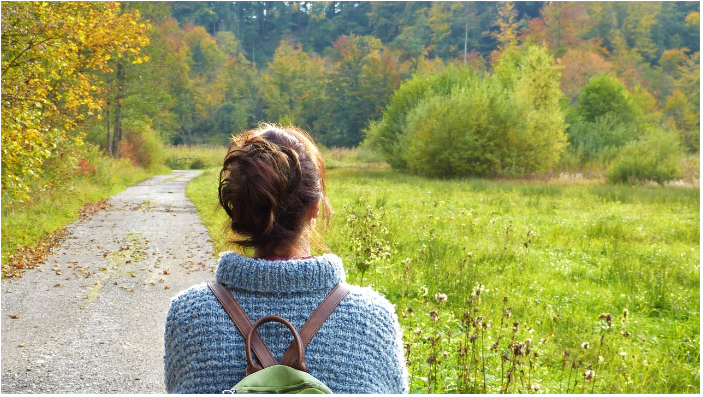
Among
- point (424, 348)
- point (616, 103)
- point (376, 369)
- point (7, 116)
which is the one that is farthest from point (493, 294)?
point (616, 103)

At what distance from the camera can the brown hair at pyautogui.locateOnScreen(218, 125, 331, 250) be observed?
5.55 feet

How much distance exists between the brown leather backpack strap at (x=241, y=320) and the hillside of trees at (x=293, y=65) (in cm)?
98

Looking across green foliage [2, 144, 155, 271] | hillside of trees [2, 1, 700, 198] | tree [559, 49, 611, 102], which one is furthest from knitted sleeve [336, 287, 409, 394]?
tree [559, 49, 611, 102]

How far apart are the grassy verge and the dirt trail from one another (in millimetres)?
402

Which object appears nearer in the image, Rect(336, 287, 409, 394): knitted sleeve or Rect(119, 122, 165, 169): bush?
Rect(336, 287, 409, 394): knitted sleeve

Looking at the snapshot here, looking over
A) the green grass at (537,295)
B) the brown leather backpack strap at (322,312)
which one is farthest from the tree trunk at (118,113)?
the brown leather backpack strap at (322,312)

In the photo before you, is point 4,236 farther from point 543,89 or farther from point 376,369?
point 543,89

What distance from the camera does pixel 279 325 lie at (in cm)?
168

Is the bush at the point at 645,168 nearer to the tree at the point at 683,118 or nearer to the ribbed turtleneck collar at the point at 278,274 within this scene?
the tree at the point at 683,118

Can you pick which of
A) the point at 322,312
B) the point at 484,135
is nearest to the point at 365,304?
the point at 322,312

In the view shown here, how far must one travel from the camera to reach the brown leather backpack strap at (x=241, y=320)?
1611mm

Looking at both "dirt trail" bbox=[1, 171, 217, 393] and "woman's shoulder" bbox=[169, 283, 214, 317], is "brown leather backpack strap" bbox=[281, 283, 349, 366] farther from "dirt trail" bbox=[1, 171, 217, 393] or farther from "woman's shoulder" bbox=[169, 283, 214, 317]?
"dirt trail" bbox=[1, 171, 217, 393]

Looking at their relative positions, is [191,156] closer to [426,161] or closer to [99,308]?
[426,161]

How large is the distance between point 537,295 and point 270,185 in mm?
6509
